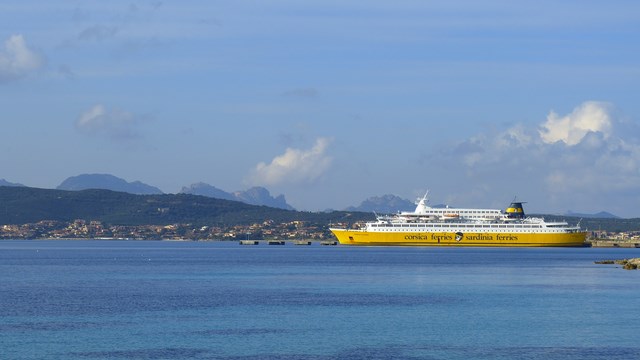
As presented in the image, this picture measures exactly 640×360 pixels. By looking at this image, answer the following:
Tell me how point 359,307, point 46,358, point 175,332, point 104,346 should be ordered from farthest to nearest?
point 359,307 < point 175,332 < point 104,346 < point 46,358

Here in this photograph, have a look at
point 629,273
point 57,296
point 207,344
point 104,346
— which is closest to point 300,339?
point 207,344

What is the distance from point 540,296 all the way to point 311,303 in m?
18.0

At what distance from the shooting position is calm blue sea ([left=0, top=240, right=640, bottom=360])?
49125 millimetres

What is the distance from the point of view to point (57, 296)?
77562mm

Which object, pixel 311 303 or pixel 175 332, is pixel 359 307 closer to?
pixel 311 303

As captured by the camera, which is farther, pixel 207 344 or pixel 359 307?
pixel 359 307

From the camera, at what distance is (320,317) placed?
62.6 m

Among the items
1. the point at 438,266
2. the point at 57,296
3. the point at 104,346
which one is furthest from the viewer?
the point at 438,266

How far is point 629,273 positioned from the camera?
111m

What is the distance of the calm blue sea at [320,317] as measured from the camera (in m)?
49.1

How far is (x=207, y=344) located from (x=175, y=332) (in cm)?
491

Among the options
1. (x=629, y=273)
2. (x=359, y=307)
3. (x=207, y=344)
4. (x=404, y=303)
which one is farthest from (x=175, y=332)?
(x=629, y=273)

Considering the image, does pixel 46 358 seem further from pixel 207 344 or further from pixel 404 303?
pixel 404 303

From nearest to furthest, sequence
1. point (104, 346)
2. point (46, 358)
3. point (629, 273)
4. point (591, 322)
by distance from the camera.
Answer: point (46, 358)
point (104, 346)
point (591, 322)
point (629, 273)
